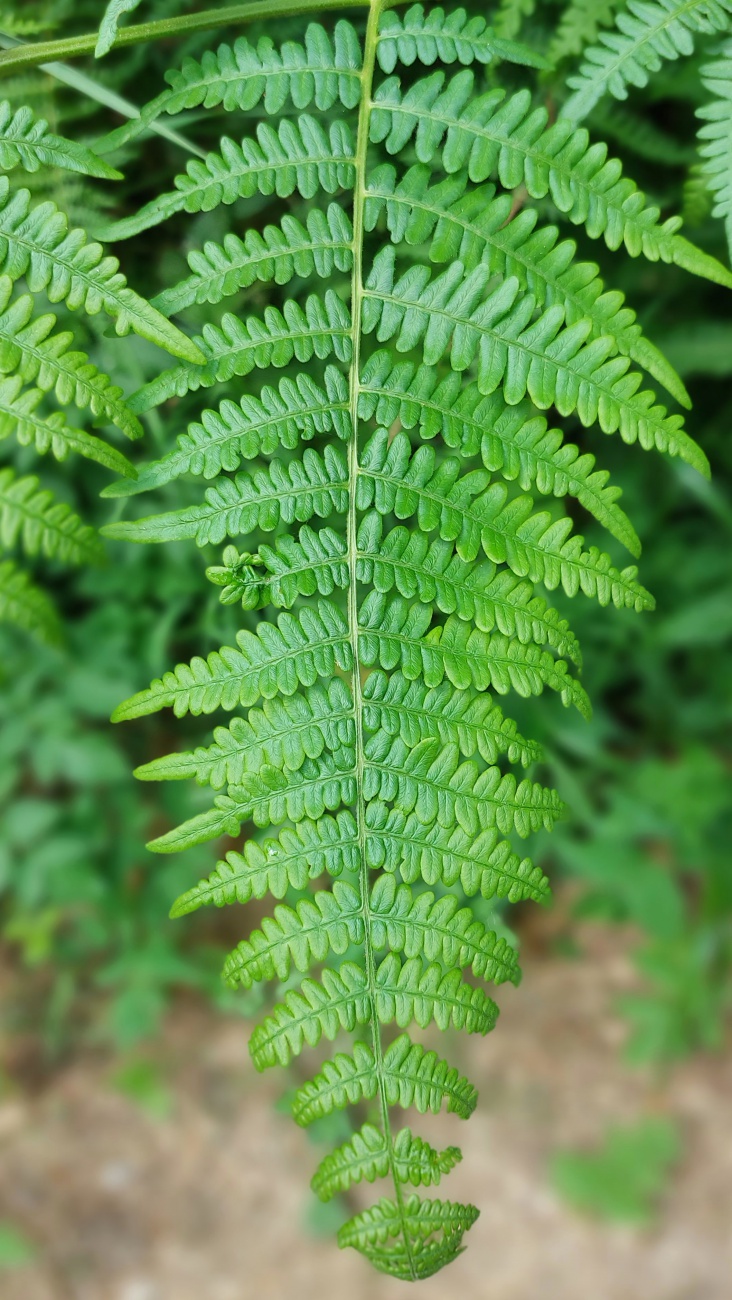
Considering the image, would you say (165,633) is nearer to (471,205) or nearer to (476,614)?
(476,614)

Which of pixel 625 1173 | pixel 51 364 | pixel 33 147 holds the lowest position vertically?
pixel 625 1173

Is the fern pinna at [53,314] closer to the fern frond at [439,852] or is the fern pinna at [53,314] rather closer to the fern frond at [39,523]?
the fern frond at [39,523]

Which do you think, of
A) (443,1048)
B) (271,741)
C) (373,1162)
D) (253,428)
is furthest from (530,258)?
(443,1048)

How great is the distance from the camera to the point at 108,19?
1.07 metres

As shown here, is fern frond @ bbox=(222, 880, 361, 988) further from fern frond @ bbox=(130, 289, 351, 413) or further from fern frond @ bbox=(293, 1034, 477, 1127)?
fern frond @ bbox=(130, 289, 351, 413)

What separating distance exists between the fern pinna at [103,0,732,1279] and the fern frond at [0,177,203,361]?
7cm

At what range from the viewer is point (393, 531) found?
3.70ft

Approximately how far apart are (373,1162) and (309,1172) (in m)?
1.84

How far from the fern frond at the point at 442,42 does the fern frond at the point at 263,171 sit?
0.38 feet

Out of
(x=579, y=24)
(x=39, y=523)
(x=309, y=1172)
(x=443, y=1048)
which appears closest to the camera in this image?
(x=39, y=523)

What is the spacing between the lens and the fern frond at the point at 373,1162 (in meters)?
1.06

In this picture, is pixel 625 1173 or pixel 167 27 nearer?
pixel 167 27

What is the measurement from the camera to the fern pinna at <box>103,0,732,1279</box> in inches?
42.1

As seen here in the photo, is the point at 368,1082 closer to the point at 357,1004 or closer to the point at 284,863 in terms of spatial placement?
the point at 357,1004
